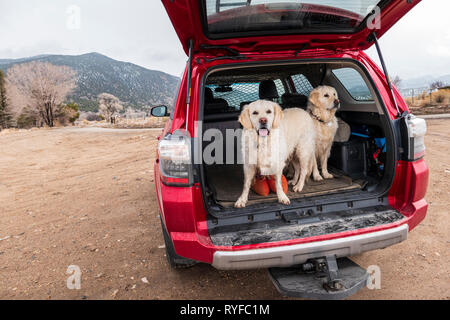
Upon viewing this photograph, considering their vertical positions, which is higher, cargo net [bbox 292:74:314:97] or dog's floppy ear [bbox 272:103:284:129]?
cargo net [bbox 292:74:314:97]

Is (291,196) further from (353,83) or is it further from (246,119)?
(353,83)

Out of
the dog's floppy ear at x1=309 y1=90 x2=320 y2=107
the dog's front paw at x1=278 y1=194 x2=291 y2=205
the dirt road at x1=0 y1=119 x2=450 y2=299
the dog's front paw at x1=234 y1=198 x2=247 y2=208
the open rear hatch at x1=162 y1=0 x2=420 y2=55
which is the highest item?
the open rear hatch at x1=162 y1=0 x2=420 y2=55

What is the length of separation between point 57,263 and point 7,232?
4.61ft

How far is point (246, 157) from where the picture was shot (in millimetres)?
2814

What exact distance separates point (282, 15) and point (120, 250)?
2691 mm

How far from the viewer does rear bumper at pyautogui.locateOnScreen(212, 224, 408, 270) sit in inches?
70.1

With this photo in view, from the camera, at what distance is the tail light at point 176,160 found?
191cm

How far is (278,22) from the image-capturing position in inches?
78.8

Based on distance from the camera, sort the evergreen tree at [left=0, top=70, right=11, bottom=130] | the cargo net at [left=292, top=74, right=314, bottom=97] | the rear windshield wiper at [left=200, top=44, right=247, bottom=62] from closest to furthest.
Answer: the rear windshield wiper at [left=200, top=44, right=247, bottom=62]
the cargo net at [left=292, top=74, right=314, bottom=97]
the evergreen tree at [left=0, top=70, right=11, bottom=130]

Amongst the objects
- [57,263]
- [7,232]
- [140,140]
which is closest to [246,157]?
[57,263]

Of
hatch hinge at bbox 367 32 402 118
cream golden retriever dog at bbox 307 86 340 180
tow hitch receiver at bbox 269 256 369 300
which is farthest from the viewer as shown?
cream golden retriever dog at bbox 307 86 340 180

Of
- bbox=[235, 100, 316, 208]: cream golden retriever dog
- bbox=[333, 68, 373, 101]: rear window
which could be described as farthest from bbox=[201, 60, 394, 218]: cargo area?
bbox=[235, 100, 316, 208]: cream golden retriever dog

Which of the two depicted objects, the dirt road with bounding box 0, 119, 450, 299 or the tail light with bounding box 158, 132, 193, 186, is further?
the dirt road with bounding box 0, 119, 450, 299

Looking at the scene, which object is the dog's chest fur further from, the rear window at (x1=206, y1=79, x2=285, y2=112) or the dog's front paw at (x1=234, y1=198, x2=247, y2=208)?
the rear window at (x1=206, y1=79, x2=285, y2=112)
